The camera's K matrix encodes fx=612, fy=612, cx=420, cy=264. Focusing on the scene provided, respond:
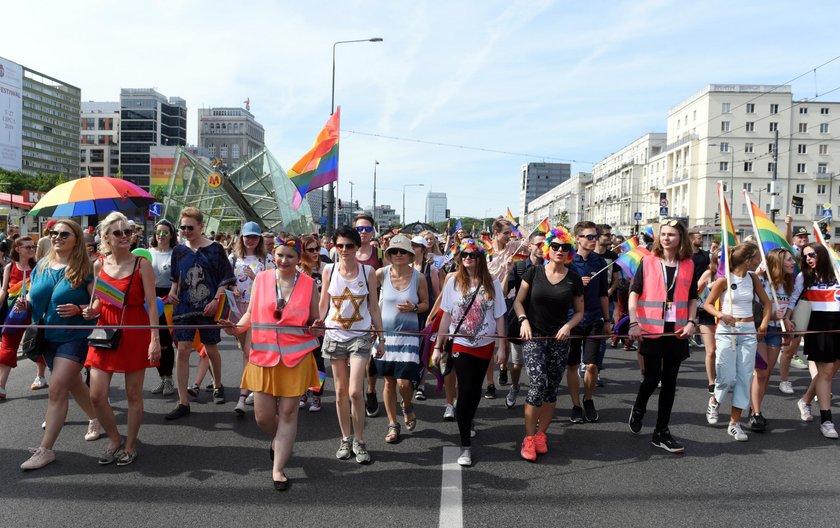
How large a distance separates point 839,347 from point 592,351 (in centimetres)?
222

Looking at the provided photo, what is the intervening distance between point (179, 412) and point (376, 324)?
2302mm

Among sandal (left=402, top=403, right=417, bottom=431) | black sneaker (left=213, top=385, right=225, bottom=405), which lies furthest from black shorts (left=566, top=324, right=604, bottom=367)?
black sneaker (left=213, top=385, right=225, bottom=405)

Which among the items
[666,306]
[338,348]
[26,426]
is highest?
[666,306]

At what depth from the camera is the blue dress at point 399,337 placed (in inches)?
203

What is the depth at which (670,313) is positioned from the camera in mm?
5164

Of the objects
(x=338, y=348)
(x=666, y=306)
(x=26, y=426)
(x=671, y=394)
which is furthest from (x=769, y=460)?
(x=26, y=426)

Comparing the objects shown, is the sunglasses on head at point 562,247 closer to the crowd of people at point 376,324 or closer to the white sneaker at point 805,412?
the crowd of people at point 376,324

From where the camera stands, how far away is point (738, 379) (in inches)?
215

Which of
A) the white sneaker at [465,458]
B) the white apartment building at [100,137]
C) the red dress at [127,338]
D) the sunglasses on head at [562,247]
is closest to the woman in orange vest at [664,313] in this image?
the sunglasses on head at [562,247]

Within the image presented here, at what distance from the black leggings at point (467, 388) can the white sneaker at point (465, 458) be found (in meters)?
0.04

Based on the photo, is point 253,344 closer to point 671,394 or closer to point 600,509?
point 600,509

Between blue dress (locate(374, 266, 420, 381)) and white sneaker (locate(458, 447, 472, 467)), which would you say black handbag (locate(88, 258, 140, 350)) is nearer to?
blue dress (locate(374, 266, 420, 381))

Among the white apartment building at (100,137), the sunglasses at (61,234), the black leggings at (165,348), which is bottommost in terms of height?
the black leggings at (165,348)

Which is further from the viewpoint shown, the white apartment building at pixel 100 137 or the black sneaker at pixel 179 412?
the white apartment building at pixel 100 137
